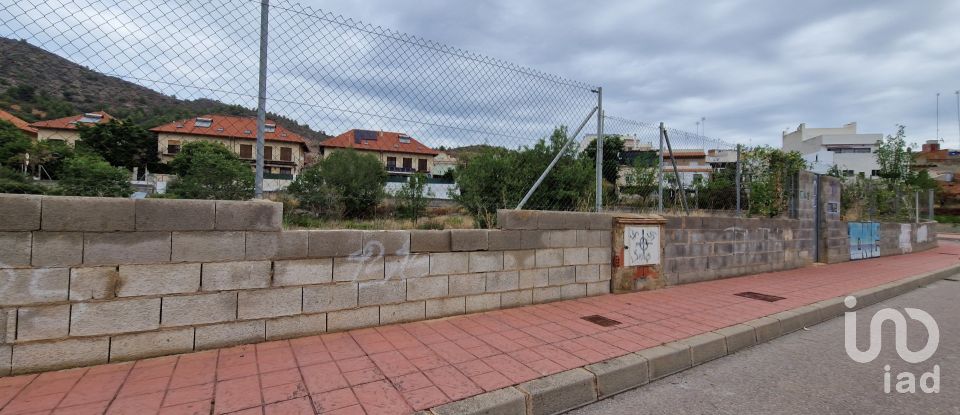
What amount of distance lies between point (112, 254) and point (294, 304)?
1341mm

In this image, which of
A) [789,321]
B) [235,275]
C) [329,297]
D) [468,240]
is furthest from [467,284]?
[789,321]

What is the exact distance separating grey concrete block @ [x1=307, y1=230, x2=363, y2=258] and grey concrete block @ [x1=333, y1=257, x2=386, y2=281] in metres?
0.07

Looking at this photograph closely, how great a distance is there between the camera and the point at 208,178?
4816 millimetres

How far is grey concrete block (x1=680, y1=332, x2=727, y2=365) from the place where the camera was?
12.7 feet

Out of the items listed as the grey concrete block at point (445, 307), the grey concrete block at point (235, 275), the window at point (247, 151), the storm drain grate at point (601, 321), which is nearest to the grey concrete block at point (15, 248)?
the grey concrete block at point (235, 275)

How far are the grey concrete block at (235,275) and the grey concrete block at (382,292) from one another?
860mm

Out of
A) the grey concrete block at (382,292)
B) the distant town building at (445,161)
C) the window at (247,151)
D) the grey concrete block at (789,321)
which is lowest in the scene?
the grey concrete block at (789,321)

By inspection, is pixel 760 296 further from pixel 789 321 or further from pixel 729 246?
pixel 729 246

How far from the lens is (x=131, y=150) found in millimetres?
7789

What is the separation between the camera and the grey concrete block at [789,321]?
4.93 meters

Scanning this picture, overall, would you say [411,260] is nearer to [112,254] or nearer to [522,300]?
[522,300]

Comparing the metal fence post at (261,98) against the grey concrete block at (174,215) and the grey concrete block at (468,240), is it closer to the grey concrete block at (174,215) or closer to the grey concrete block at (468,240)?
the grey concrete block at (174,215)

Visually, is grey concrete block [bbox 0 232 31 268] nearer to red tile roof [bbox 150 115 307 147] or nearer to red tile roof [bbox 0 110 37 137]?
red tile roof [bbox 0 110 37 137]

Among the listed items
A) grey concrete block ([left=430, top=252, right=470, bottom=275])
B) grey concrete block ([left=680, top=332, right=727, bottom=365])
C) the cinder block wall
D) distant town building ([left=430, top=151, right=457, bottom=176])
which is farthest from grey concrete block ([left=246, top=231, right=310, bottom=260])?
grey concrete block ([left=680, top=332, right=727, bottom=365])
